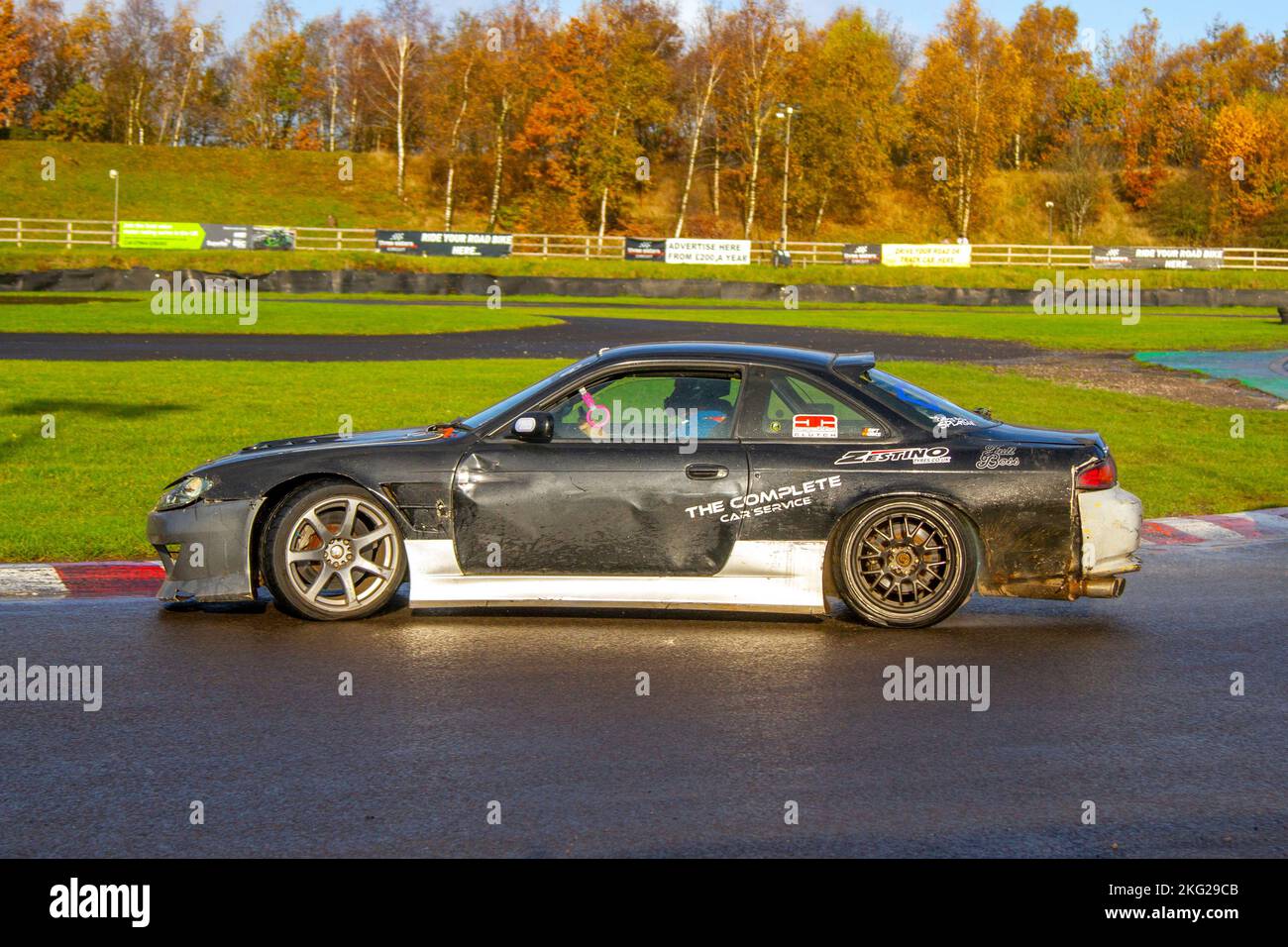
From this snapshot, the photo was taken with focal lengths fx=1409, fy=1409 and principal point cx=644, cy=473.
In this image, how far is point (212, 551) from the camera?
702cm

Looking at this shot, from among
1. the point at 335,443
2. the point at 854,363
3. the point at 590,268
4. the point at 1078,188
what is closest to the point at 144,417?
the point at 335,443

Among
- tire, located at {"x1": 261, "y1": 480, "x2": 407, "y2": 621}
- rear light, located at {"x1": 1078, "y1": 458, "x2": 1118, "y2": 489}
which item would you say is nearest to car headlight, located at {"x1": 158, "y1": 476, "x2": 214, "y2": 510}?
tire, located at {"x1": 261, "y1": 480, "x2": 407, "y2": 621}

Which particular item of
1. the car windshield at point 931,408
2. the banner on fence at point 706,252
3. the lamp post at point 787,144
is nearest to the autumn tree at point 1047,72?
the lamp post at point 787,144

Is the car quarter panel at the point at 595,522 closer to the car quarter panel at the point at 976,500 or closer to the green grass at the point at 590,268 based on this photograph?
the car quarter panel at the point at 976,500

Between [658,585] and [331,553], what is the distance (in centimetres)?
163

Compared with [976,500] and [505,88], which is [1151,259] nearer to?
[505,88]

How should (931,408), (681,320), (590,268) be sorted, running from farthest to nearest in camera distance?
(590,268) → (681,320) → (931,408)

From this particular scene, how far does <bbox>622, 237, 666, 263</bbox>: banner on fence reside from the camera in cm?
6056

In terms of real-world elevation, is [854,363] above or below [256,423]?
above

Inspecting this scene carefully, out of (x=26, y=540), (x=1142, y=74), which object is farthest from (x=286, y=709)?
(x=1142, y=74)

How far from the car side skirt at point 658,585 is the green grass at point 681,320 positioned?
813 inches

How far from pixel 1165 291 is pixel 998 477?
5383cm

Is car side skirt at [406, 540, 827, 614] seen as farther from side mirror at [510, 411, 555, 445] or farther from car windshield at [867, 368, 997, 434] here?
car windshield at [867, 368, 997, 434]

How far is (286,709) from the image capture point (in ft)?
18.2
